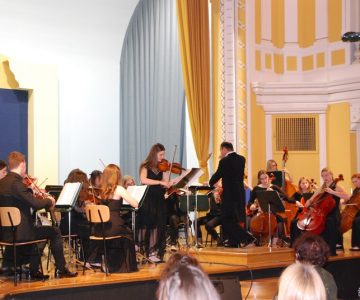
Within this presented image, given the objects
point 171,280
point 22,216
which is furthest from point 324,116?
point 171,280

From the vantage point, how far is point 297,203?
9.29 metres

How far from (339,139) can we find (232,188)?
14.3 ft

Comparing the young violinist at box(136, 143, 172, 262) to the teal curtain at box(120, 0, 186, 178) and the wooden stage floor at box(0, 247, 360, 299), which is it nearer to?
the wooden stage floor at box(0, 247, 360, 299)

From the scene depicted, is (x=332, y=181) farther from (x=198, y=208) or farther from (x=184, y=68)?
(x=184, y=68)

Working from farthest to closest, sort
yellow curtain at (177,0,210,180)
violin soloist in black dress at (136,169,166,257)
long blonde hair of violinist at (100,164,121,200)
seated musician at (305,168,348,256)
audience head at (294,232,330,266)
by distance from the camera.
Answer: yellow curtain at (177,0,210,180), seated musician at (305,168,348,256), violin soloist in black dress at (136,169,166,257), long blonde hair of violinist at (100,164,121,200), audience head at (294,232,330,266)

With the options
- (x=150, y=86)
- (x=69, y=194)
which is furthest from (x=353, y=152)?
(x=69, y=194)

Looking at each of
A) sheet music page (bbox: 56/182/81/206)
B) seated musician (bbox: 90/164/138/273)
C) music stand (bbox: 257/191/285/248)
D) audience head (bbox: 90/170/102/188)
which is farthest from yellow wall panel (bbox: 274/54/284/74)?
sheet music page (bbox: 56/182/81/206)

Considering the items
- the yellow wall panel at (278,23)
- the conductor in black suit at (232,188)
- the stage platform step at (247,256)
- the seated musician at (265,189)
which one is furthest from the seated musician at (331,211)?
the yellow wall panel at (278,23)

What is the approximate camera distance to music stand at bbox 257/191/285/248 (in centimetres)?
873

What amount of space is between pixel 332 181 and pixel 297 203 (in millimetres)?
581

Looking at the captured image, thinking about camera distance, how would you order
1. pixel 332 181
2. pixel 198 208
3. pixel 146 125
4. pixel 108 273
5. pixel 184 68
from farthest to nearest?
pixel 146 125 < pixel 184 68 < pixel 198 208 < pixel 332 181 < pixel 108 273

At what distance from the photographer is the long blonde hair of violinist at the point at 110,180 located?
24.5ft

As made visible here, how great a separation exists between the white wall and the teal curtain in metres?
0.26

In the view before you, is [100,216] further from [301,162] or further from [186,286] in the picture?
[301,162]
